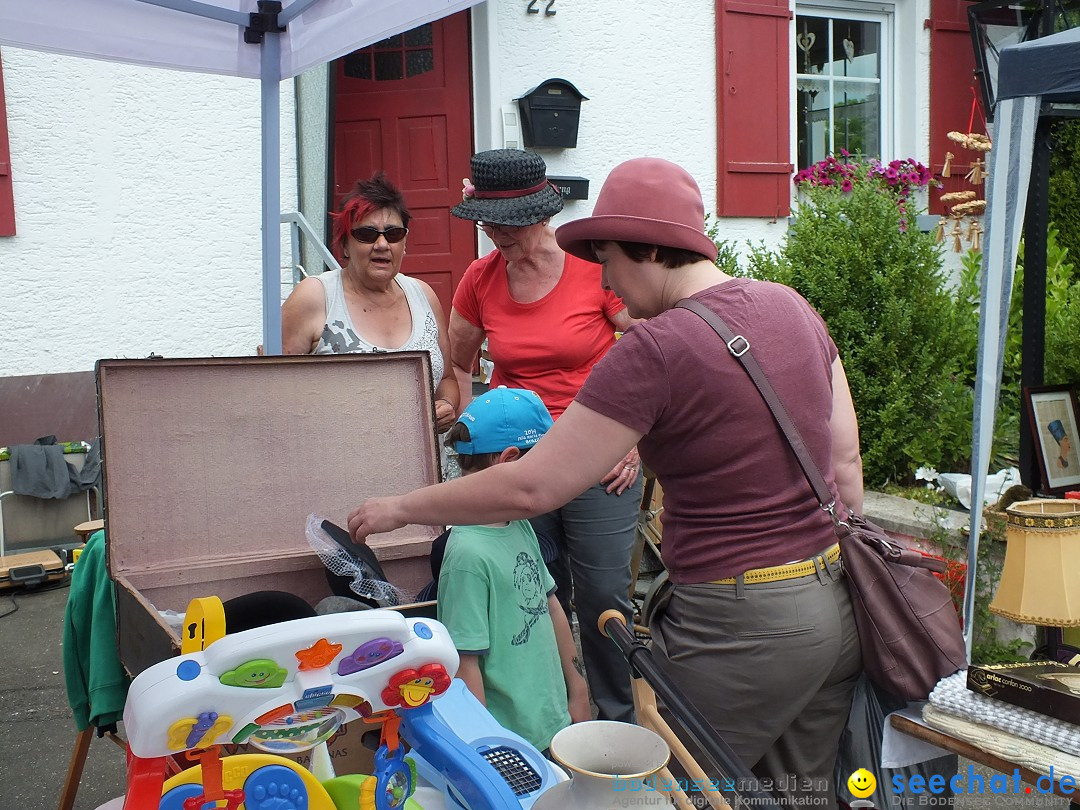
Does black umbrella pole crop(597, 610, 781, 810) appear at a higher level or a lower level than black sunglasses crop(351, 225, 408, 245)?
lower

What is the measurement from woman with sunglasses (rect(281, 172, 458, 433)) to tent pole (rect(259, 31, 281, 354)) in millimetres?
277

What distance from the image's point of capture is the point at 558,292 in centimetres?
303


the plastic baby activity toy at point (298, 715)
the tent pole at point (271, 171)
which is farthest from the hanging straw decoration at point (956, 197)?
the plastic baby activity toy at point (298, 715)

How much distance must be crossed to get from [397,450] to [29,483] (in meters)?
3.62

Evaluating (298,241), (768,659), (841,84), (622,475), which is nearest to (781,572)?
(768,659)

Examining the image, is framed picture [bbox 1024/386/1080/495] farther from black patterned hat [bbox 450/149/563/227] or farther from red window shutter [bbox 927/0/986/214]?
red window shutter [bbox 927/0/986/214]

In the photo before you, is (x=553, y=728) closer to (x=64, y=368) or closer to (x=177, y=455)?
(x=177, y=455)

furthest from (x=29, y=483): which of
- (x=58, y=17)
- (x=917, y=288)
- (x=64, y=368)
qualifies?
(x=917, y=288)

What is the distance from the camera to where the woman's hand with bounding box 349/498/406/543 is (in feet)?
6.13

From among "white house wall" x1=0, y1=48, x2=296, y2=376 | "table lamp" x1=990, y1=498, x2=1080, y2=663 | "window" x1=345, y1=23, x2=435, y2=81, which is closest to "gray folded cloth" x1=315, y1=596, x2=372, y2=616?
"table lamp" x1=990, y1=498, x2=1080, y2=663

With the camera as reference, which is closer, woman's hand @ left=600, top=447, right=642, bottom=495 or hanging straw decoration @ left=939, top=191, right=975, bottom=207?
woman's hand @ left=600, top=447, right=642, bottom=495

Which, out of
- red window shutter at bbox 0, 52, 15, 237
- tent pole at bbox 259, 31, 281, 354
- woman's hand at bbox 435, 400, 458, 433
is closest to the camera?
woman's hand at bbox 435, 400, 458, 433

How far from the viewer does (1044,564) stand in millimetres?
2963

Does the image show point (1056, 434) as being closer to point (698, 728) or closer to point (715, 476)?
point (715, 476)
